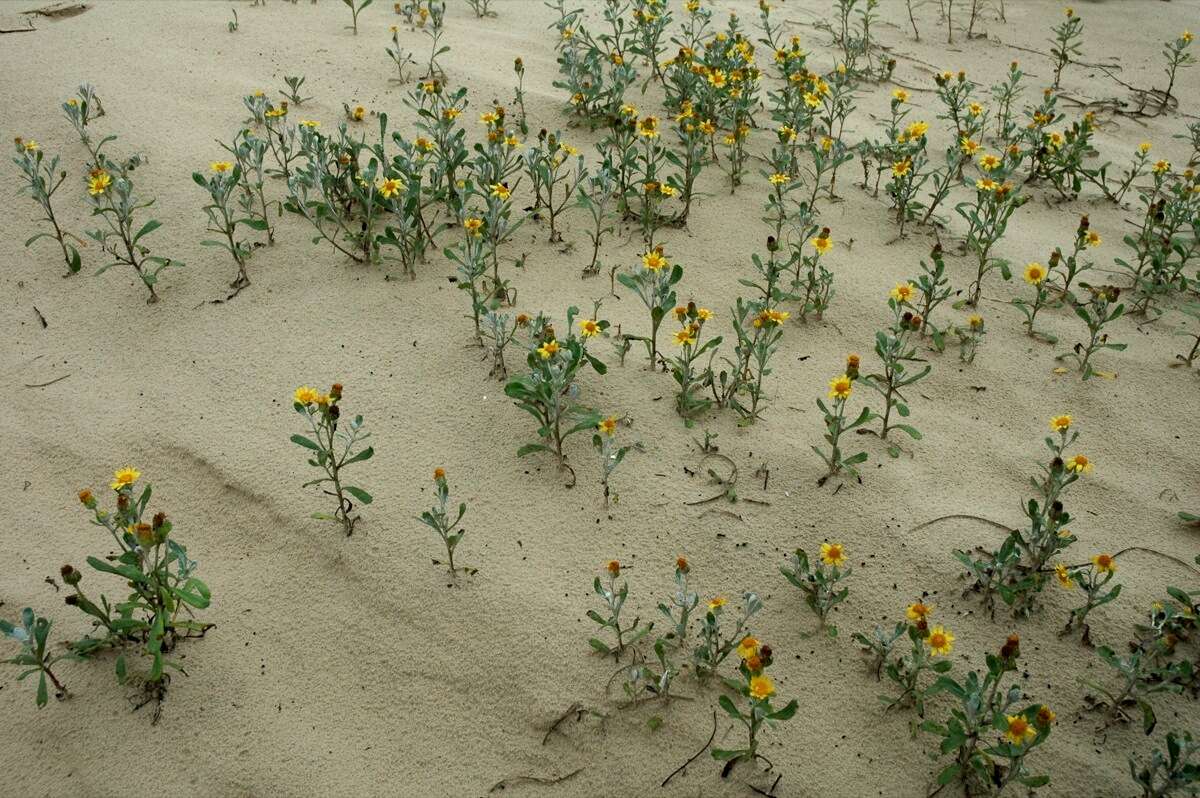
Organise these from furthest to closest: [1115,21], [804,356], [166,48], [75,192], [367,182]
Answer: [1115,21]
[166,48]
[75,192]
[367,182]
[804,356]

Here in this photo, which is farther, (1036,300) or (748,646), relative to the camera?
(1036,300)

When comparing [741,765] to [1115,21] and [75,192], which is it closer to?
[75,192]

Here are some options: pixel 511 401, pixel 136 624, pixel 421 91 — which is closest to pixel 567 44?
pixel 421 91

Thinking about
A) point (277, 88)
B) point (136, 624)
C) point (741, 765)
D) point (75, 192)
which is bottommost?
point (741, 765)

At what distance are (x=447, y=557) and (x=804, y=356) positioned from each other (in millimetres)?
1779

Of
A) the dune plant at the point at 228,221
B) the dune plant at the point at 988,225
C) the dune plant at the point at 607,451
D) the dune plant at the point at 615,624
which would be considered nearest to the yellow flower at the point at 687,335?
the dune plant at the point at 607,451

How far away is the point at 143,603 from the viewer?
9.22 ft

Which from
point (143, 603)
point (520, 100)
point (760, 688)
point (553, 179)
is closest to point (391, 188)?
point (553, 179)

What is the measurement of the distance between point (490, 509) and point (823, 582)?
1153 millimetres

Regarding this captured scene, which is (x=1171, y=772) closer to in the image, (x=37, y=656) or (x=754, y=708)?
(x=754, y=708)

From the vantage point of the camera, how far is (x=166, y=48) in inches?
240

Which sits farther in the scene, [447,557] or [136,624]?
[447,557]

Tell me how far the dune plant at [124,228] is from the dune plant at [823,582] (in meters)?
3.01

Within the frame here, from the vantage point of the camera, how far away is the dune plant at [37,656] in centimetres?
257
